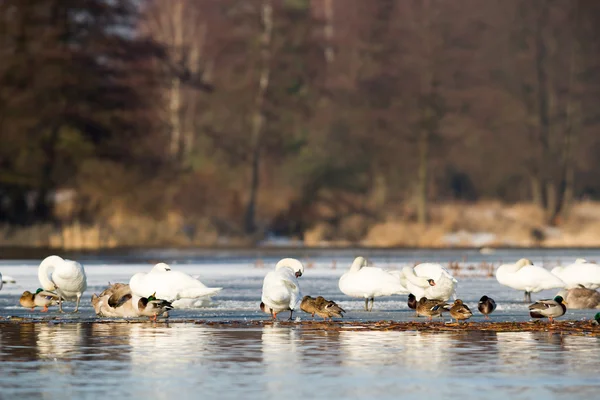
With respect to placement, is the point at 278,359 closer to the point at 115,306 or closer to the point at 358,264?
the point at 115,306

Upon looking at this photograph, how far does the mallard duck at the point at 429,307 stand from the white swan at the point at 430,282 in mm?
517

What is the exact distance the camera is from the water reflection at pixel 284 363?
13.3 m

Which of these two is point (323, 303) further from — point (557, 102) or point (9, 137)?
point (557, 102)

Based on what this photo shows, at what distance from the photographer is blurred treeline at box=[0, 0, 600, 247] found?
56594 millimetres

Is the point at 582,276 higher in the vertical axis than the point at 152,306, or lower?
higher

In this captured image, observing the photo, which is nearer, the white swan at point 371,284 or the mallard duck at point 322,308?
the mallard duck at point 322,308

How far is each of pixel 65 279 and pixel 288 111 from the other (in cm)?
4768

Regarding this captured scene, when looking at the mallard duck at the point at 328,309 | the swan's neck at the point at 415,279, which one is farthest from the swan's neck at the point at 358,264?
the mallard duck at the point at 328,309

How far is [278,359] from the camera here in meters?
15.8

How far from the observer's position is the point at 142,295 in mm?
21969

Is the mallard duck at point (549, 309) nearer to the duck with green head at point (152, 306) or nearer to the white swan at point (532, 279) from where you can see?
the white swan at point (532, 279)

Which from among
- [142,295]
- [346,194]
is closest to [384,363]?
[142,295]

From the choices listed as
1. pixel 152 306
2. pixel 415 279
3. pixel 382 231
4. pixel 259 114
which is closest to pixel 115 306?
pixel 152 306

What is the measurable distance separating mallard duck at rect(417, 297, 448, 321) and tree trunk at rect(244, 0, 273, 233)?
40530 mm
